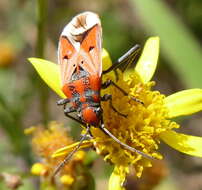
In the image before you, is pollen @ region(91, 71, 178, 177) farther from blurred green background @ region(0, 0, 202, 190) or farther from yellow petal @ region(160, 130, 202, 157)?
blurred green background @ region(0, 0, 202, 190)

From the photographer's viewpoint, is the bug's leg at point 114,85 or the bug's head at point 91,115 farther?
the bug's leg at point 114,85

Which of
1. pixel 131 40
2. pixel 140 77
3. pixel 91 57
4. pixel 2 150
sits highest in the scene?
pixel 91 57

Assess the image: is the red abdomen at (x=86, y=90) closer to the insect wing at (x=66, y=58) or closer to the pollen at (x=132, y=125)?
the insect wing at (x=66, y=58)

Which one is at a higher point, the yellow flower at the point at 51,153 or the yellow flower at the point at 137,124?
the yellow flower at the point at 137,124

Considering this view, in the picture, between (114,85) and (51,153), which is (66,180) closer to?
(51,153)

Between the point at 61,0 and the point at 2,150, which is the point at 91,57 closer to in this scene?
the point at 2,150

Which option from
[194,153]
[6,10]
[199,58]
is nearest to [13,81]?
[6,10]

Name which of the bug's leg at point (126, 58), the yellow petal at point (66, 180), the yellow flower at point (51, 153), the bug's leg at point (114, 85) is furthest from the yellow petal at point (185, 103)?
the yellow petal at point (66, 180)
